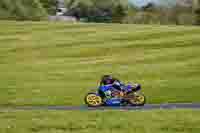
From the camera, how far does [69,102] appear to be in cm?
1884

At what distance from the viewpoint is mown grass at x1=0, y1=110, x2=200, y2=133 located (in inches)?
474

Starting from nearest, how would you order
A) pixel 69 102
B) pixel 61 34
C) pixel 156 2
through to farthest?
1. pixel 69 102
2. pixel 61 34
3. pixel 156 2

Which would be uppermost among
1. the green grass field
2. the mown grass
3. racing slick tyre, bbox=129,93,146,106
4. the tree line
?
the tree line

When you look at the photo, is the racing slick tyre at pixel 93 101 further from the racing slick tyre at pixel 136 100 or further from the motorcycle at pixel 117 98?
the racing slick tyre at pixel 136 100

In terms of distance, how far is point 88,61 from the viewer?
32656 millimetres

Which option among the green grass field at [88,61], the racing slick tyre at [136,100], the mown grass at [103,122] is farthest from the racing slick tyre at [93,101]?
the green grass field at [88,61]

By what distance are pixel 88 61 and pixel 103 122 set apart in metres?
20.0

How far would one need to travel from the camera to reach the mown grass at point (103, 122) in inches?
474

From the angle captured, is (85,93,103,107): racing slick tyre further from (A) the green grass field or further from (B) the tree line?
(B) the tree line

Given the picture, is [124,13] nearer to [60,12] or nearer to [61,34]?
[60,12]

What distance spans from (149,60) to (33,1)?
38.5 m

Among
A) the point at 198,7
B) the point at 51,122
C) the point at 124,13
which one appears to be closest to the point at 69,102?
the point at 51,122

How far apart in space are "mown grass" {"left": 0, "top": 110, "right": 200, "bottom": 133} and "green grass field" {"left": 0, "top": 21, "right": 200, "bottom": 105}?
4462mm

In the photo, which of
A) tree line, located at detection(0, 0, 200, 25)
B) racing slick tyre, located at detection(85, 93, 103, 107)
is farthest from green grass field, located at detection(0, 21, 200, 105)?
tree line, located at detection(0, 0, 200, 25)
